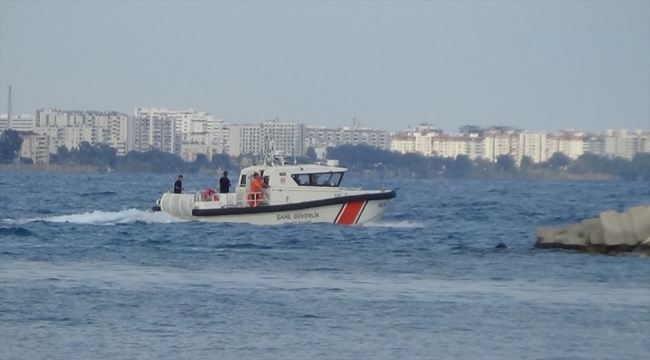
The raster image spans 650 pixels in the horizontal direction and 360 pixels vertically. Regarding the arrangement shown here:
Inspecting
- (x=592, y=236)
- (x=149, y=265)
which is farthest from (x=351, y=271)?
(x=592, y=236)

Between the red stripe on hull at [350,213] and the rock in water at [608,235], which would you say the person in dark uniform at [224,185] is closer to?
the red stripe on hull at [350,213]

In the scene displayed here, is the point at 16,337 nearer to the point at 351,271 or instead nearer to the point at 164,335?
the point at 164,335

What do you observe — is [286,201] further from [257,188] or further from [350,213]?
[350,213]

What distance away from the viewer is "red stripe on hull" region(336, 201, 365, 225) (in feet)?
110

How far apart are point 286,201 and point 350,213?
173cm

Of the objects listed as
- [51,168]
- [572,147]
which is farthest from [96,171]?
[572,147]

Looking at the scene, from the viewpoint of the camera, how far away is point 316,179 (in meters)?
33.6

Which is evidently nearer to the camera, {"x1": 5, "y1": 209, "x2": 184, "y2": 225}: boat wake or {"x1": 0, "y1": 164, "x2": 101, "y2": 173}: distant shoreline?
{"x1": 5, "y1": 209, "x2": 184, "y2": 225}: boat wake

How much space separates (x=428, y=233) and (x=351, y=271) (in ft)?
37.6

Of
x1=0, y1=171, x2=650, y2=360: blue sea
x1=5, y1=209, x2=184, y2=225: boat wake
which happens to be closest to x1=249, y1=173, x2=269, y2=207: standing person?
x1=0, y1=171, x2=650, y2=360: blue sea

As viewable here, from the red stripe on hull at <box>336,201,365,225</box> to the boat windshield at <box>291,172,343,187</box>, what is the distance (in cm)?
74

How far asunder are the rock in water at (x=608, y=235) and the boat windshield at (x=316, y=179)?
689cm

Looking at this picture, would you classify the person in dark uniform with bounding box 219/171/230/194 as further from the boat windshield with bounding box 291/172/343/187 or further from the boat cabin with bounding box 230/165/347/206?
the boat windshield with bounding box 291/172/343/187

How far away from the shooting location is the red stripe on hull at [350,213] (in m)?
33.4
